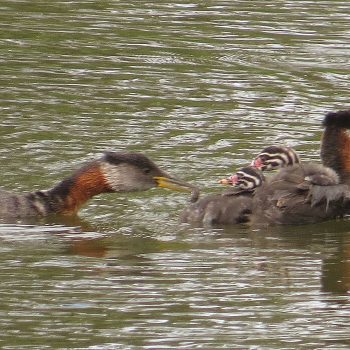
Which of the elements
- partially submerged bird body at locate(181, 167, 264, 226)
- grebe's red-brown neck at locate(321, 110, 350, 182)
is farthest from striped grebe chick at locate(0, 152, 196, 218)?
grebe's red-brown neck at locate(321, 110, 350, 182)

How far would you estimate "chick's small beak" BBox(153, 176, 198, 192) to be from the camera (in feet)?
34.7

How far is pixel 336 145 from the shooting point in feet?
36.7

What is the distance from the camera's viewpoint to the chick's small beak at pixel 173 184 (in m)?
10.6

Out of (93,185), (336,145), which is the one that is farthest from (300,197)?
(93,185)

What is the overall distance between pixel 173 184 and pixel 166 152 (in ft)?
3.62

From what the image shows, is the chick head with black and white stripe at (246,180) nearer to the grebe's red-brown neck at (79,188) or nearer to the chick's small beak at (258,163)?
the chick's small beak at (258,163)

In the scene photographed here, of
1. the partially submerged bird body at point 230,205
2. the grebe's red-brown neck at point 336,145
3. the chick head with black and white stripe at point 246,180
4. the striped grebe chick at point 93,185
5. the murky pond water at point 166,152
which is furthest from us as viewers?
the grebe's red-brown neck at point 336,145

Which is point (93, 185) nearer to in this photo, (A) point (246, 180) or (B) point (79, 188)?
(B) point (79, 188)

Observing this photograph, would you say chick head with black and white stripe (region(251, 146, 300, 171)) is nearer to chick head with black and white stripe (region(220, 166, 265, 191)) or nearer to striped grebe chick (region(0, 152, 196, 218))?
chick head with black and white stripe (region(220, 166, 265, 191))

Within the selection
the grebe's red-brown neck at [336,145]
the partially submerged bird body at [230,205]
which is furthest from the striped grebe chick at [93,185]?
the grebe's red-brown neck at [336,145]

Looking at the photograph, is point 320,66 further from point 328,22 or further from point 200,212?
point 200,212

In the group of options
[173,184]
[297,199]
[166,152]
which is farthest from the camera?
[166,152]

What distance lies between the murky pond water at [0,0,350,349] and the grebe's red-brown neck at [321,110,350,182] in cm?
60

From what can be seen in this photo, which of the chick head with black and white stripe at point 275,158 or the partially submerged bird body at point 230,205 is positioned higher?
the chick head with black and white stripe at point 275,158
